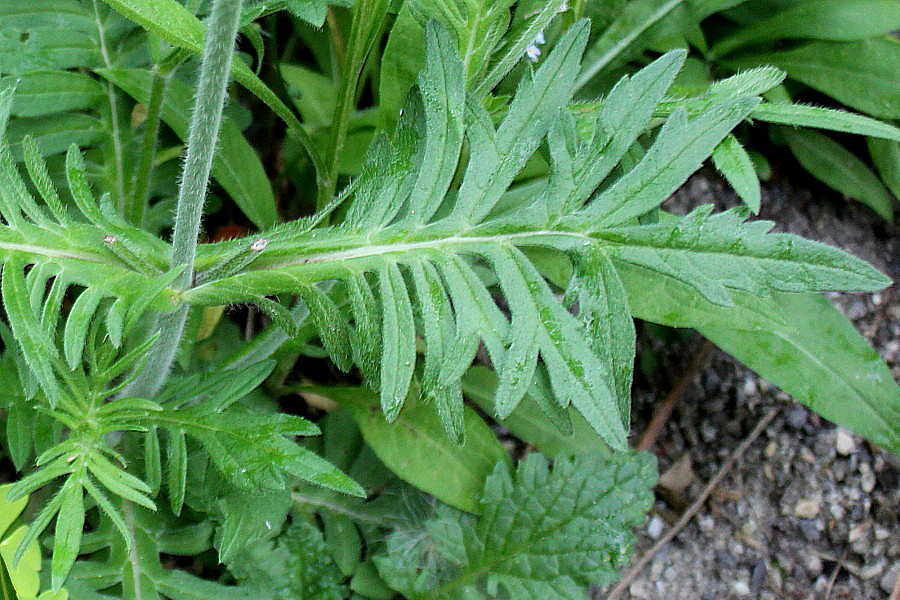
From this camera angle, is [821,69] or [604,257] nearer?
[604,257]

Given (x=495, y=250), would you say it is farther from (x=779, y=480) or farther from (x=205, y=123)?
(x=779, y=480)

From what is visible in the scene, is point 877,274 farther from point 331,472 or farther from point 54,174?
point 54,174

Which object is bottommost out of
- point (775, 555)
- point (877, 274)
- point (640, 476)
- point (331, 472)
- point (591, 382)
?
point (775, 555)

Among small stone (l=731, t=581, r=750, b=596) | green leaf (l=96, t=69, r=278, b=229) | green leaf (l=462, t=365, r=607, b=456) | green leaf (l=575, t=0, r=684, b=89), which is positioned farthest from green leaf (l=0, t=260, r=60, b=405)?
small stone (l=731, t=581, r=750, b=596)

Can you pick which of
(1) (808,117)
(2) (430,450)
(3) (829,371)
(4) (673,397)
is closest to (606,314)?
(1) (808,117)

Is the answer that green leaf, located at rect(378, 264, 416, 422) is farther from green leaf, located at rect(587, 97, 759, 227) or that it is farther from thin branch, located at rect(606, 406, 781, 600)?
thin branch, located at rect(606, 406, 781, 600)

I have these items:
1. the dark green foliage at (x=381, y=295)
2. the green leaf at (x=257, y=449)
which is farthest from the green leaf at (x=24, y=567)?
the green leaf at (x=257, y=449)

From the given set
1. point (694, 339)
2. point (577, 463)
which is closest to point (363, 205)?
point (577, 463)

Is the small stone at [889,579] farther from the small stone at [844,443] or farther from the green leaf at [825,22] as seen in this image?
the green leaf at [825,22]
